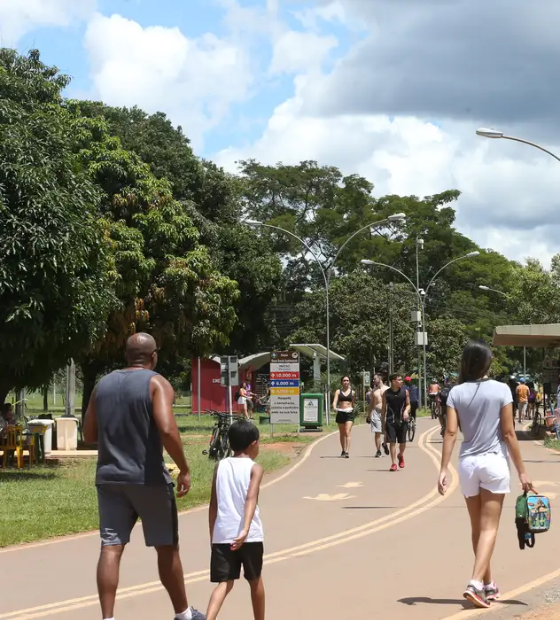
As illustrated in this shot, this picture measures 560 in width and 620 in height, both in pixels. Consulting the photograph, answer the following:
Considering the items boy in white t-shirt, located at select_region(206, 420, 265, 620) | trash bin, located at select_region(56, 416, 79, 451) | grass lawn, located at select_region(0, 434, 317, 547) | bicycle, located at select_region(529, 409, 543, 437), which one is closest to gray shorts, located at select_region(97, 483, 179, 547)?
boy in white t-shirt, located at select_region(206, 420, 265, 620)

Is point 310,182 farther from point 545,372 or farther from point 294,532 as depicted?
point 294,532

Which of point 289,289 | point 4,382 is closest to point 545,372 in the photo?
point 4,382

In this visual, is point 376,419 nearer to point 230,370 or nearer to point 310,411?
point 230,370

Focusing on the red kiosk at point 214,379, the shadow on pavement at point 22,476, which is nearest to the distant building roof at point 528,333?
the shadow on pavement at point 22,476

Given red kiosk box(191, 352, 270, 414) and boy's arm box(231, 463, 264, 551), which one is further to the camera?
red kiosk box(191, 352, 270, 414)

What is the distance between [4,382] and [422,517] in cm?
1188

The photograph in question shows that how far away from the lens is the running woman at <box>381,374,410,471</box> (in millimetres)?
19688

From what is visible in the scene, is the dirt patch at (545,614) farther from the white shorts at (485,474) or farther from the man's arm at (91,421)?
the man's arm at (91,421)

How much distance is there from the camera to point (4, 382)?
22578mm

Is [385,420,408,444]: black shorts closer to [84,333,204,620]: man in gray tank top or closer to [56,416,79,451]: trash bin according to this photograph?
[56,416,79,451]: trash bin

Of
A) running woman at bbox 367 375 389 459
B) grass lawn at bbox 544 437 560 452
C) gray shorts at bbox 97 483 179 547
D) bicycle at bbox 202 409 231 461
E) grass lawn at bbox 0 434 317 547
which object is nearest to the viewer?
gray shorts at bbox 97 483 179 547

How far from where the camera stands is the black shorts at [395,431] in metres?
19.6

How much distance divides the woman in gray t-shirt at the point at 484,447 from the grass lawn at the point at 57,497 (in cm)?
570

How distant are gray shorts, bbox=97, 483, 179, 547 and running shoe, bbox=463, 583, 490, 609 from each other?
2132 millimetres
